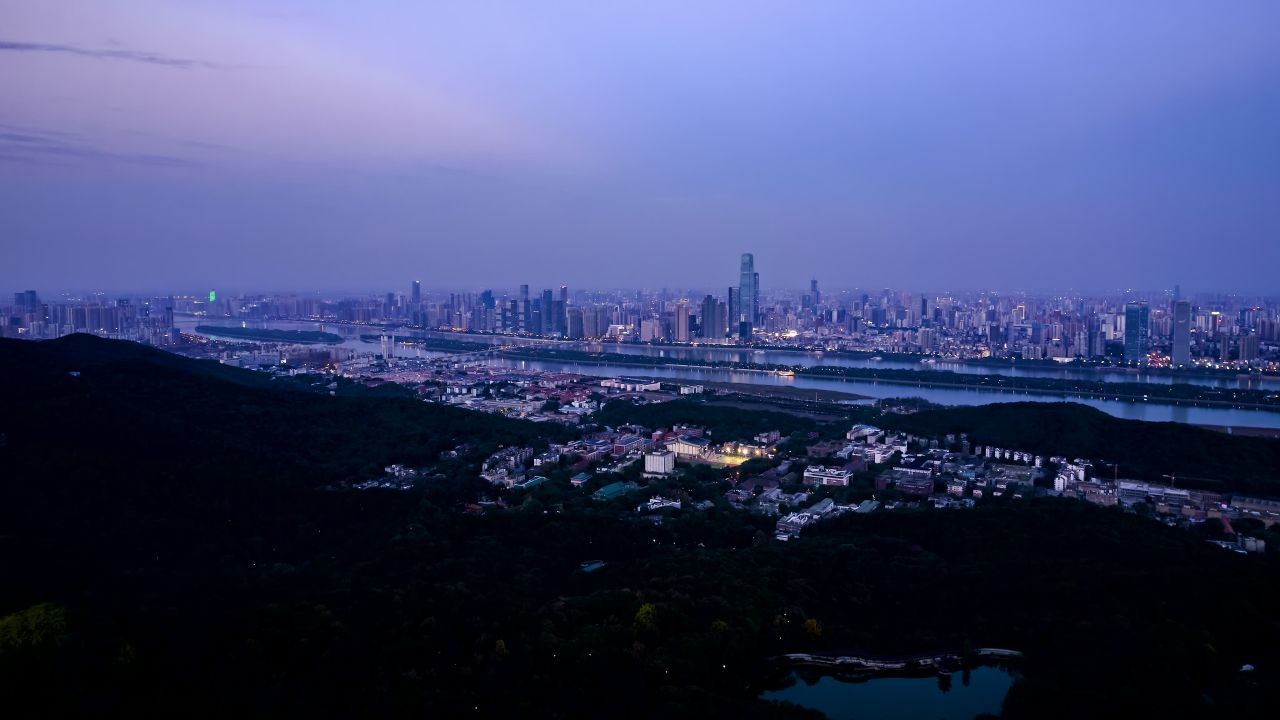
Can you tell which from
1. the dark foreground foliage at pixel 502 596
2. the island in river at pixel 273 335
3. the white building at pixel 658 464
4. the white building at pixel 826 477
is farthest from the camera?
the island in river at pixel 273 335

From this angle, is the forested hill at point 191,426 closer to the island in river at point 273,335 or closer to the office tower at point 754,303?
the island in river at point 273,335

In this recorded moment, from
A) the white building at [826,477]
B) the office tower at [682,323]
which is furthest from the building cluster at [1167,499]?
the office tower at [682,323]

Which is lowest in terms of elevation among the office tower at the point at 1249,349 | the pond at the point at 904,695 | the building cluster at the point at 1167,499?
the pond at the point at 904,695

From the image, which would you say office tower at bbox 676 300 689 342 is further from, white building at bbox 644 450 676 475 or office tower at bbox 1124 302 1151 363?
white building at bbox 644 450 676 475

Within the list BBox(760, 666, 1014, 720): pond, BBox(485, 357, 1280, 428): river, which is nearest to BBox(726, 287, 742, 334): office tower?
BBox(485, 357, 1280, 428): river

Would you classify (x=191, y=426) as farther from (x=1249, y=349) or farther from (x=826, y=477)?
(x=1249, y=349)

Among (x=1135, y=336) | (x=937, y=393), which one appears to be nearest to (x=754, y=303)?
(x=1135, y=336)

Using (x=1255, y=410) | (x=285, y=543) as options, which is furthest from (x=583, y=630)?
(x=1255, y=410)
